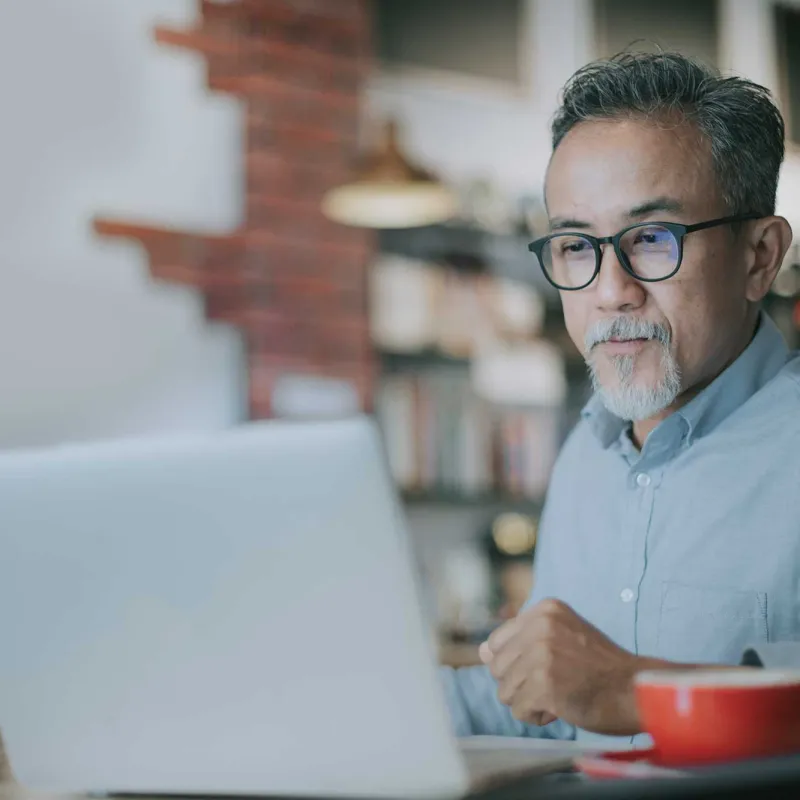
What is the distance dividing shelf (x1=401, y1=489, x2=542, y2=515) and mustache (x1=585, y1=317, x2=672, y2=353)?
8.51ft

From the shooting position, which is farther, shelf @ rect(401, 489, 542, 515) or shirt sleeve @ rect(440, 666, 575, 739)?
shelf @ rect(401, 489, 542, 515)

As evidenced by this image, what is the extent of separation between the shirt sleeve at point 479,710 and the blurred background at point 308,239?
199 centimetres

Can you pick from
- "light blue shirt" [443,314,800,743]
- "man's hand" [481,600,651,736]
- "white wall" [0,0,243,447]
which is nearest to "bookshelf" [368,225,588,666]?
"white wall" [0,0,243,447]

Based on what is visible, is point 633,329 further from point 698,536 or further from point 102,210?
point 102,210

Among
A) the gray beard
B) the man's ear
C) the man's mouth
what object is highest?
the man's ear

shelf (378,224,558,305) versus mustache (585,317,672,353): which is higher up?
shelf (378,224,558,305)

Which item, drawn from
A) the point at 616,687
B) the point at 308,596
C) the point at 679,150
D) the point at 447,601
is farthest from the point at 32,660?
the point at 447,601

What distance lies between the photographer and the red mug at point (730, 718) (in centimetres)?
85

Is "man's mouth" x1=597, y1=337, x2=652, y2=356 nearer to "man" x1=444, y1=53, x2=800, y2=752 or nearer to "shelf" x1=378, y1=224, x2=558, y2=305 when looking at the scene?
"man" x1=444, y1=53, x2=800, y2=752

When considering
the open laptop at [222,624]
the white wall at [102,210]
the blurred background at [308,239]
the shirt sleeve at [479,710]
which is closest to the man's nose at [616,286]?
the shirt sleeve at [479,710]

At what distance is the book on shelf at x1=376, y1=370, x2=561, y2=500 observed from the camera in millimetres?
4180

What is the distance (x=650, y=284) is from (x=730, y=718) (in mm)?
816

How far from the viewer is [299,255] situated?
3.90 meters

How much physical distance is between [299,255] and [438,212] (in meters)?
0.47
